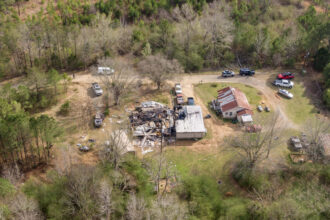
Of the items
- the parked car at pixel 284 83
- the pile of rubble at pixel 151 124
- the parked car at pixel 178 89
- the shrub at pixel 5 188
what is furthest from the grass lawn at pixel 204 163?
the parked car at pixel 284 83

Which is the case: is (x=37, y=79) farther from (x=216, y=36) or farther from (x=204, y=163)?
(x=216, y=36)

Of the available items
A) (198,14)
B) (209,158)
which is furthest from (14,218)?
(198,14)

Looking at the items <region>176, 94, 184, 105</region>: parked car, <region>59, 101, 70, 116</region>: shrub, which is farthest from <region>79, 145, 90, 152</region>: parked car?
<region>176, 94, 184, 105</region>: parked car

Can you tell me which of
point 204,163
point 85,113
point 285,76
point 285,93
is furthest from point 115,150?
point 285,76

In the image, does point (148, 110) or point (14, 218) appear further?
point (148, 110)

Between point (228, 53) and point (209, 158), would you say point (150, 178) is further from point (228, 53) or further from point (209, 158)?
point (228, 53)

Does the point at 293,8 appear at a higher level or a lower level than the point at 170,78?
higher

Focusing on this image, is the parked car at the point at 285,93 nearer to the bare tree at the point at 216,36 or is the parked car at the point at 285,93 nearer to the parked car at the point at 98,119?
the bare tree at the point at 216,36
